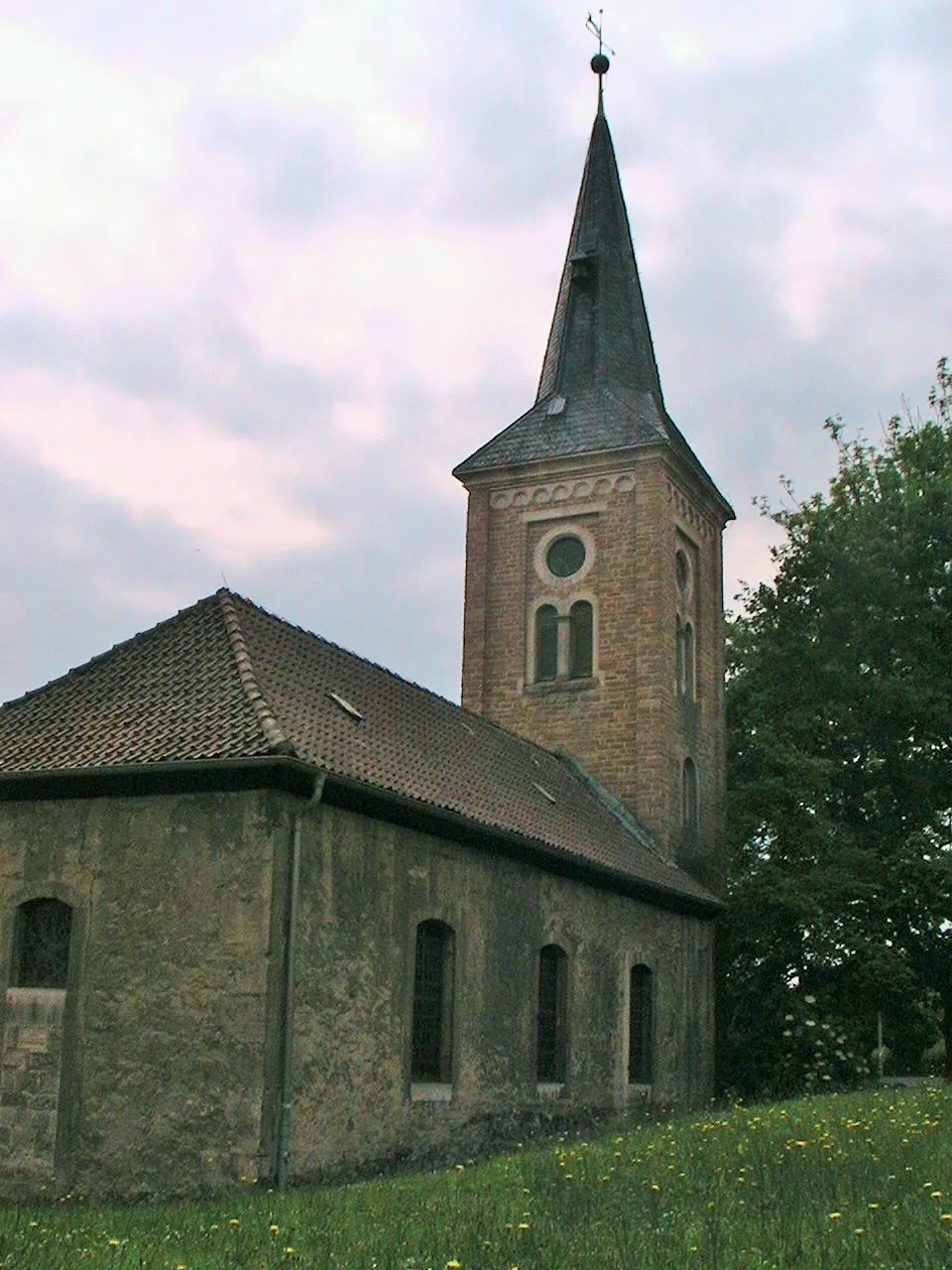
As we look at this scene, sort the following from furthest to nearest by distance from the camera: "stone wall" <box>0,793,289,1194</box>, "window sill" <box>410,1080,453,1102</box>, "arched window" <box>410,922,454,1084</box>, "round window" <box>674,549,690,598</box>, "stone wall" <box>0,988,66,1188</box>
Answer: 1. "round window" <box>674,549,690,598</box>
2. "arched window" <box>410,922,454,1084</box>
3. "window sill" <box>410,1080,453,1102</box>
4. "stone wall" <box>0,988,66,1188</box>
5. "stone wall" <box>0,793,289,1194</box>

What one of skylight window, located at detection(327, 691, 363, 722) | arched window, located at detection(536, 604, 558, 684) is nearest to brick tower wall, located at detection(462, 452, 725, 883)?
arched window, located at detection(536, 604, 558, 684)

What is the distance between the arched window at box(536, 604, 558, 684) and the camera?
87.6ft

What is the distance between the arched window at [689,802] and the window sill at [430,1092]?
396 inches

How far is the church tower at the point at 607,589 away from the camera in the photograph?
25516mm

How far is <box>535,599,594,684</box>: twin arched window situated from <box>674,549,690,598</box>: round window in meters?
2.05

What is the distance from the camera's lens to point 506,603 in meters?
27.4

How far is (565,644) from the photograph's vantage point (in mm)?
26656

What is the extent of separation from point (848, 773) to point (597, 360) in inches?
371

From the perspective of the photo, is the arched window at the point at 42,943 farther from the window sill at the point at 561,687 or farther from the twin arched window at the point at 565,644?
the twin arched window at the point at 565,644

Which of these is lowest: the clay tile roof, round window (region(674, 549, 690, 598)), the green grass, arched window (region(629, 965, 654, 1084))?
the green grass

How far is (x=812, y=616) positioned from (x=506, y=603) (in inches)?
245

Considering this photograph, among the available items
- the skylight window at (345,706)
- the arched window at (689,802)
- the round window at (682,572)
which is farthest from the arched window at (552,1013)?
the round window at (682,572)

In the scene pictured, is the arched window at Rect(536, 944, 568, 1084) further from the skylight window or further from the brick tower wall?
the brick tower wall

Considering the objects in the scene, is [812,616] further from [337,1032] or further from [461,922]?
[337,1032]
